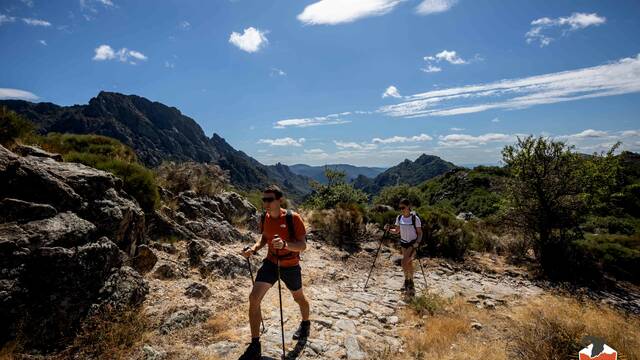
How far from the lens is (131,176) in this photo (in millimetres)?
9148

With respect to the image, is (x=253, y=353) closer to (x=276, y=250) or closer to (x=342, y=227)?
(x=276, y=250)

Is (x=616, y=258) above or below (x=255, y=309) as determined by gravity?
below

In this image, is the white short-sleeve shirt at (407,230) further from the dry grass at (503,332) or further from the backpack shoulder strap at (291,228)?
the backpack shoulder strap at (291,228)

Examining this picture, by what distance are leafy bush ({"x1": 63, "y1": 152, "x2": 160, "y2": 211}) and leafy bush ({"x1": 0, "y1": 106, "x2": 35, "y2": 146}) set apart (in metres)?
1.03

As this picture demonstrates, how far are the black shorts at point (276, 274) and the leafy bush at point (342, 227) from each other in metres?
9.11

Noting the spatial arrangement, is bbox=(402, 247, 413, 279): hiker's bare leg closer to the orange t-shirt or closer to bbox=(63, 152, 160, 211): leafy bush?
the orange t-shirt

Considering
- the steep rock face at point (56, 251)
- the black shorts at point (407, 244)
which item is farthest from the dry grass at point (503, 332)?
the steep rock face at point (56, 251)

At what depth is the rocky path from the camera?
5617 mm

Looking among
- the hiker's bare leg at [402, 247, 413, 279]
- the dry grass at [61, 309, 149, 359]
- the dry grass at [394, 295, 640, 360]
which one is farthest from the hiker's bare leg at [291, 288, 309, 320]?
the hiker's bare leg at [402, 247, 413, 279]

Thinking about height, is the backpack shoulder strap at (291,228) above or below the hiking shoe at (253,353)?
above

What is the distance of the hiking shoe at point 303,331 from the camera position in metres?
6.09

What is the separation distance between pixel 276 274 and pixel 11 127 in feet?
24.9

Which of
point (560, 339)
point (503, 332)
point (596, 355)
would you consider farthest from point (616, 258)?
point (596, 355)

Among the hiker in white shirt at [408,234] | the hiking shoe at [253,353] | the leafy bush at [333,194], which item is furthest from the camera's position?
the leafy bush at [333,194]
